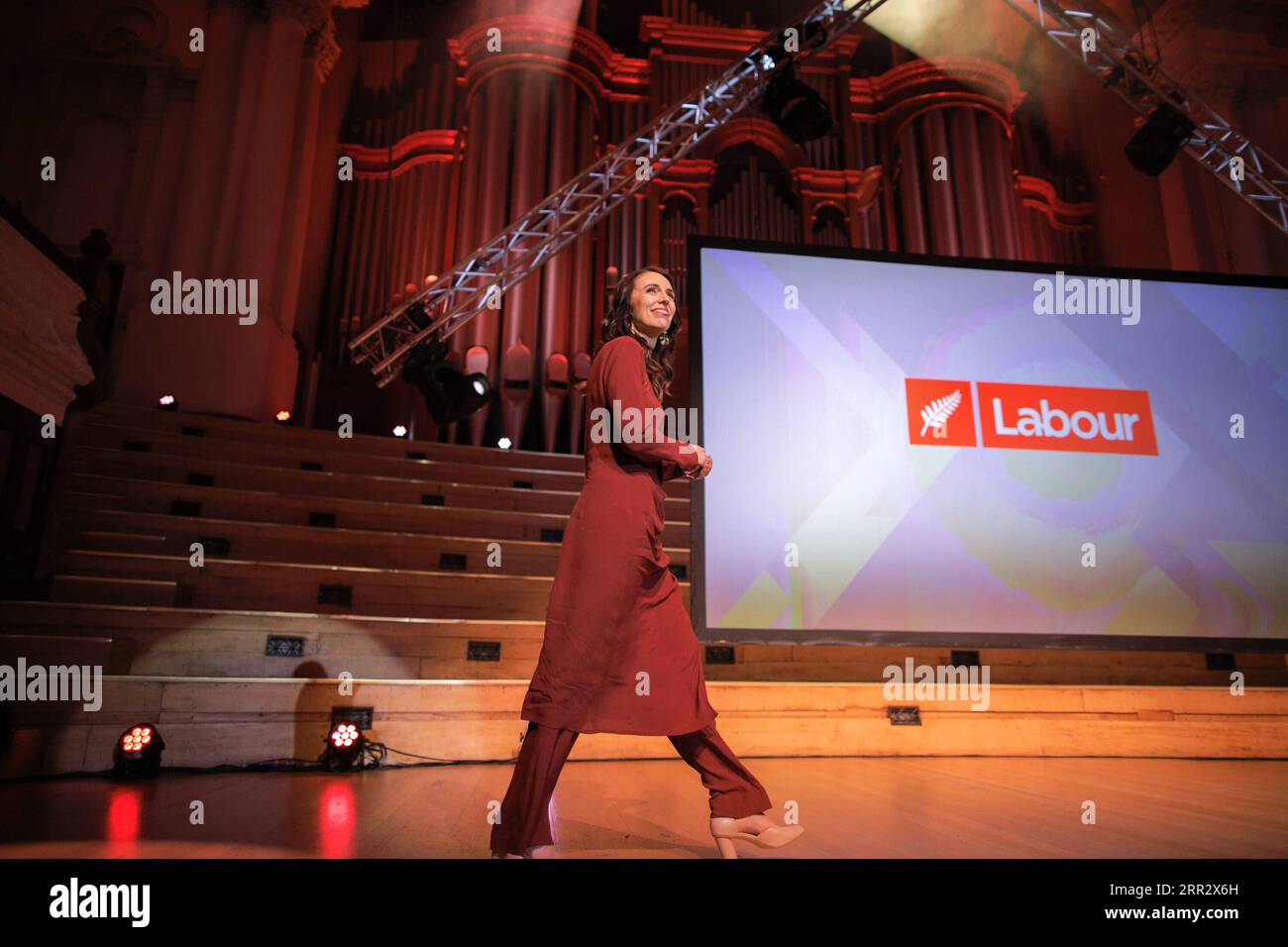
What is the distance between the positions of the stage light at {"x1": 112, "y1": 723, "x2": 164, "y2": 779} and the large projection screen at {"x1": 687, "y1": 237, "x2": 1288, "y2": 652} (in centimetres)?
194

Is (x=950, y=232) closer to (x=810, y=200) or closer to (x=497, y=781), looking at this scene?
(x=810, y=200)

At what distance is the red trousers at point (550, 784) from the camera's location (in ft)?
4.80

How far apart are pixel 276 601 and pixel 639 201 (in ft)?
20.3

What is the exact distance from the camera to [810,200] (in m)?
8.62

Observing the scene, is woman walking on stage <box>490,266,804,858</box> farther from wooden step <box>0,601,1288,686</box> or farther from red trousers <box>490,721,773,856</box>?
wooden step <box>0,601,1288,686</box>

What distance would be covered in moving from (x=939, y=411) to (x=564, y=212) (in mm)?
3401

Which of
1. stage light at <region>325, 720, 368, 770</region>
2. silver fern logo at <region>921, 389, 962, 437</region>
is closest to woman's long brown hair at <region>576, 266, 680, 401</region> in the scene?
stage light at <region>325, 720, 368, 770</region>

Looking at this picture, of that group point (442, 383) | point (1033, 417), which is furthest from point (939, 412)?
point (442, 383)

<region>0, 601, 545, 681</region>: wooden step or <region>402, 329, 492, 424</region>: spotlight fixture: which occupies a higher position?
<region>402, 329, 492, 424</region>: spotlight fixture

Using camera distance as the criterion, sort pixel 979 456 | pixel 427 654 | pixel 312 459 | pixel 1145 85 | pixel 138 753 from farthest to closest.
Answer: pixel 1145 85, pixel 312 459, pixel 979 456, pixel 427 654, pixel 138 753

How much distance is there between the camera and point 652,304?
1.76 metres

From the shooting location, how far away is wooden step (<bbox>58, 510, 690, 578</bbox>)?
363 cm

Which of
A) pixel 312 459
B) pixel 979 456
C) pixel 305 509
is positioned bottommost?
pixel 305 509

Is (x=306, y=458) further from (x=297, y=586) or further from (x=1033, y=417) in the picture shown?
(x=1033, y=417)
